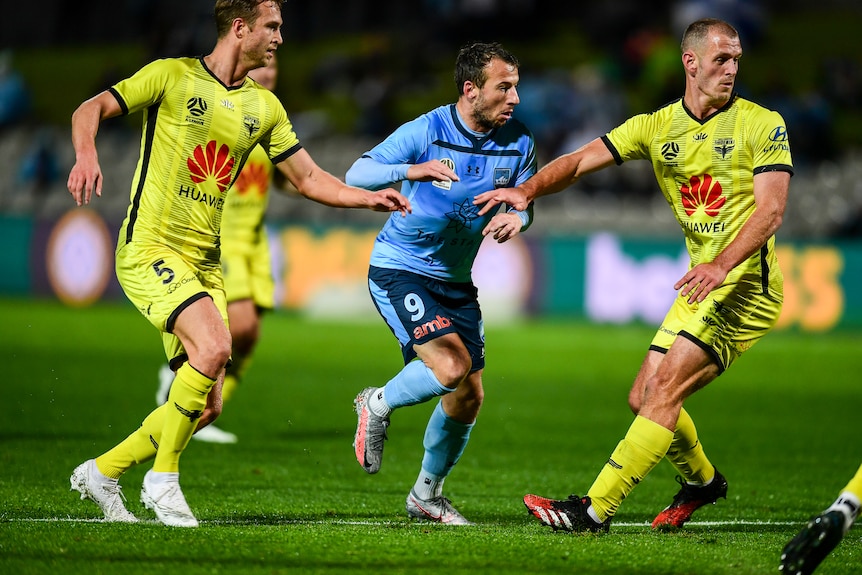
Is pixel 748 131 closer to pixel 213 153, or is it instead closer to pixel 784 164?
pixel 784 164

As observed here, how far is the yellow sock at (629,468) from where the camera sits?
6.11 meters

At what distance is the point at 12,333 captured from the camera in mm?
15875

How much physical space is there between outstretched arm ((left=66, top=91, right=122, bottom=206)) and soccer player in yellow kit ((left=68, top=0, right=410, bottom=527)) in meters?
0.01

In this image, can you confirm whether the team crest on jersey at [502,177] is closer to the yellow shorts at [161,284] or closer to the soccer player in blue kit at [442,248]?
the soccer player in blue kit at [442,248]

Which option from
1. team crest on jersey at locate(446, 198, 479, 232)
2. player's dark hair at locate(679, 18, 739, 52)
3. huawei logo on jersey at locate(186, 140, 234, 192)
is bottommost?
team crest on jersey at locate(446, 198, 479, 232)

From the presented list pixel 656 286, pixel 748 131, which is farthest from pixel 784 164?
pixel 656 286

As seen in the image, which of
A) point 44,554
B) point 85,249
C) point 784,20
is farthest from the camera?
point 784,20

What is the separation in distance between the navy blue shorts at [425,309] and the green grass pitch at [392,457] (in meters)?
1.01

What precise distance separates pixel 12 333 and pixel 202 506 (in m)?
10.1

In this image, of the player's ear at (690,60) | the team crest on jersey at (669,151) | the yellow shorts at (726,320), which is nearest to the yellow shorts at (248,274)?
the yellow shorts at (726,320)

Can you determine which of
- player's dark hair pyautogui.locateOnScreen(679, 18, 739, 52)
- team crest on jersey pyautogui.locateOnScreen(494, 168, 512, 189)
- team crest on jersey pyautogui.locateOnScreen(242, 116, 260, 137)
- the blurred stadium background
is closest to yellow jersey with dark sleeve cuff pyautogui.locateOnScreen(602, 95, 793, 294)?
player's dark hair pyautogui.locateOnScreen(679, 18, 739, 52)

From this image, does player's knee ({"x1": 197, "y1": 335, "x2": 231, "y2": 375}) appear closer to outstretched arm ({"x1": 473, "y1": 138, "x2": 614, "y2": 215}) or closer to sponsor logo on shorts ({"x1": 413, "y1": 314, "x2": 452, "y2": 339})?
sponsor logo on shorts ({"x1": 413, "y1": 314, "x2": 452, "y2": 339})

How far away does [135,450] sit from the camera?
20.3 ft

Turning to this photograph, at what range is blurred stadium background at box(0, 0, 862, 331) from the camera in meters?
18.4
